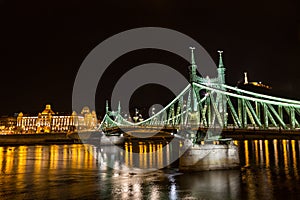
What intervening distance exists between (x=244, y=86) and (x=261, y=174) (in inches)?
2517

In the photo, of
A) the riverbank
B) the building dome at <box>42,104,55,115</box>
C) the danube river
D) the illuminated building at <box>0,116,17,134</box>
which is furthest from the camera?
the building dome at <box>42,104,55,115</box>

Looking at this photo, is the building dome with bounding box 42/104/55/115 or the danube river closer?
the danube river

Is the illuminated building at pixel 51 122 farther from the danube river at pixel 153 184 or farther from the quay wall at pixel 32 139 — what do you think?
the danube river at pixel 153 184

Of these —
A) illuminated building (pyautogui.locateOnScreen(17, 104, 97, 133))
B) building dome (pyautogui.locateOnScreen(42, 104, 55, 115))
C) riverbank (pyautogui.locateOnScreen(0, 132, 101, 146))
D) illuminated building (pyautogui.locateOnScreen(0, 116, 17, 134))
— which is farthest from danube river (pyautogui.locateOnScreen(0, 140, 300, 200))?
building dome (pyautogui.locateOnScreen(42, 104, 55, 115))

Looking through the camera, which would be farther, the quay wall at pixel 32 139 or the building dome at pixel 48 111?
the building dome at pixel 48 111

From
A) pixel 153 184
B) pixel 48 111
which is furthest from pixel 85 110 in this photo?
pixel 153 184

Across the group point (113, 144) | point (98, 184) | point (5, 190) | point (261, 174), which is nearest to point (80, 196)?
point (98, 184)

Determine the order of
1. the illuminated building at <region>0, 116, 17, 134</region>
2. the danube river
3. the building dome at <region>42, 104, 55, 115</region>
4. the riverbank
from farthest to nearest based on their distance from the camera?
the building dome at <region>42, 104, 55, 115</region>, the illuminated building at <region>0, 116, 17, 134</region>, the riverbank, the danube river

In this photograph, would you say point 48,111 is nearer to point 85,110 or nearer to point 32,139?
point 85,110

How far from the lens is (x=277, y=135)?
19672 millimetres

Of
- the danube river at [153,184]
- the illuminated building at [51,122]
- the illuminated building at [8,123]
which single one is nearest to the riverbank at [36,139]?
the danube river at [153,184]

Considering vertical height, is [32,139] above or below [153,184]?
above

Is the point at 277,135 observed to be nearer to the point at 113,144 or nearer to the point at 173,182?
the point at 173,182

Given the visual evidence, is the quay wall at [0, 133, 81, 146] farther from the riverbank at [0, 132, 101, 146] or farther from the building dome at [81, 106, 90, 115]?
the building dome at [81, 106, 90, 115]
